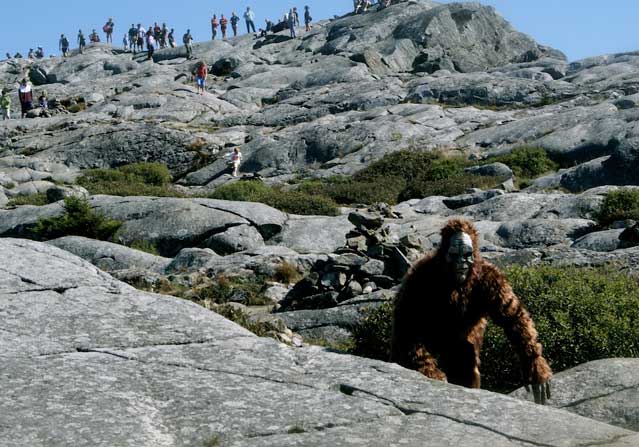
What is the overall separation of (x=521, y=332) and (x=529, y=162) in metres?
32.3

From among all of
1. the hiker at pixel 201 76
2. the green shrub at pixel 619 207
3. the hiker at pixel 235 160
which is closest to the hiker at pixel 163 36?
the hiker at pixel 201 76

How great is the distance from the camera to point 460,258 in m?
7.03

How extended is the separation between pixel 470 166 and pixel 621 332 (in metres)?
29.6

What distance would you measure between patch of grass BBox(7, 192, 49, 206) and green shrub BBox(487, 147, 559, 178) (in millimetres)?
19475

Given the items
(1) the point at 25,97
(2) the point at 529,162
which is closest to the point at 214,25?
(1) the point at 25,97

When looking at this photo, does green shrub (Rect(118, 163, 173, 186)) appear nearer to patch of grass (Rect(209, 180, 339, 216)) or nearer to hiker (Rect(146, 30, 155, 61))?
patch of grass (Rect(209, 180, 339, 216))

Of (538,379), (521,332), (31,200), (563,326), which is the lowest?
(563,326)

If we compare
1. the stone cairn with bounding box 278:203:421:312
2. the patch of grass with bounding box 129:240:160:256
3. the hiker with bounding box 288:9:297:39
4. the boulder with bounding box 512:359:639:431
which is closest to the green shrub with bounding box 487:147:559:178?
the patch of grass with bounding box 129:240:160:256

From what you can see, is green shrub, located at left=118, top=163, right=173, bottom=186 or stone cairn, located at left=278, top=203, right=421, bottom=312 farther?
green shrub, located at left=118, top=163, right=173, bottom=186

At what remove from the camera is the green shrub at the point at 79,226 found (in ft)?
92.4

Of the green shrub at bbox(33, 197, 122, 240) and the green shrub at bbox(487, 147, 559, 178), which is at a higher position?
the green shrub at bbox(487, 147, 559, 178)

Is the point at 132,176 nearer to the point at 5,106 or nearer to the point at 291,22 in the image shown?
the point at 5,106

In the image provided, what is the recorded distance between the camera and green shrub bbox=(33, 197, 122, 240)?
28156 millimetres

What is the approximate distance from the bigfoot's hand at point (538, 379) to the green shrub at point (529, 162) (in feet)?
103
